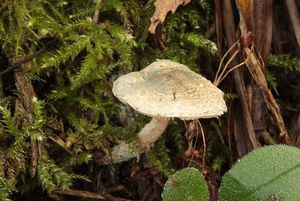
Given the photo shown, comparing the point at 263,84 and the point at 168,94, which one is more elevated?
the point at 168,94

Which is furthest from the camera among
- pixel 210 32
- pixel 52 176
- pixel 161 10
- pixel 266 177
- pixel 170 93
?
pixel 210 32

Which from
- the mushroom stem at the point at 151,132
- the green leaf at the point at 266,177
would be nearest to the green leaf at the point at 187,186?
the green leaf at the point at 266,177

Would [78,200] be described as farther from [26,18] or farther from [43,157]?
[26,18]

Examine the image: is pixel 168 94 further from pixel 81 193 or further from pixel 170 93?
pixel 81 193

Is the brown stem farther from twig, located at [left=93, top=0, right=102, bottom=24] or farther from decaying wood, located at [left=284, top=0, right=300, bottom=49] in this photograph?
twig, located at [left=93, top=0, right=102, bottom=24]

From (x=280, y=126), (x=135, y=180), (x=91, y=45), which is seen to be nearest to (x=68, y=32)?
(x=91, y=45)

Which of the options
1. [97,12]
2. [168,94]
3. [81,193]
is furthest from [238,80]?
[81,193]

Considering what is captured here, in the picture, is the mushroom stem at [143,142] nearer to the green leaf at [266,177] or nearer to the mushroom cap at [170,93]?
the mushroom cap at [170,93]
